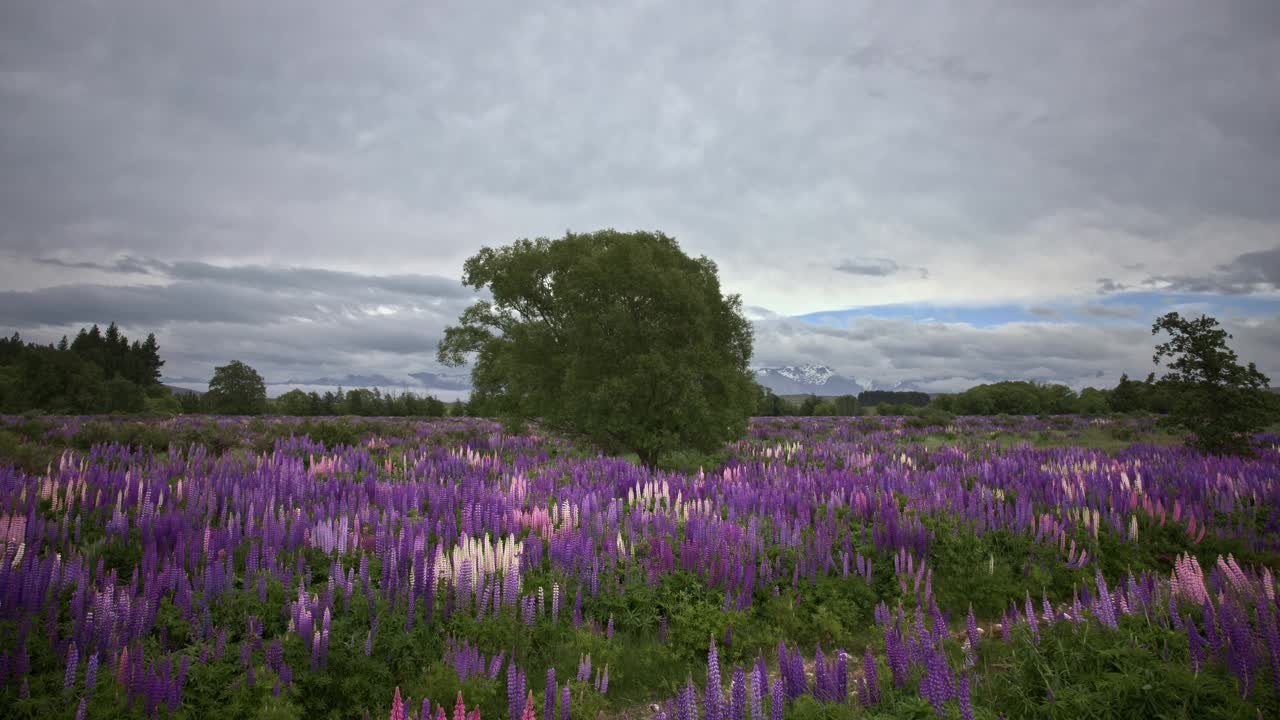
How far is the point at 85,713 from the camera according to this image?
3355mm

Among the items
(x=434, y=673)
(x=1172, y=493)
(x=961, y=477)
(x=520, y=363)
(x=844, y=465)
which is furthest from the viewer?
(x=520, y=363)

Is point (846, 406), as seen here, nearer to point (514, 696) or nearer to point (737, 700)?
point (737, 700)

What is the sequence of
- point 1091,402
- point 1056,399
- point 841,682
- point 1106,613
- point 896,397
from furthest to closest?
point 896,397, point 1056,399, point 1091,402, point 1106,613, point 841,682

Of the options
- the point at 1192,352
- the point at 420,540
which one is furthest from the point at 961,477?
the point at 420,540

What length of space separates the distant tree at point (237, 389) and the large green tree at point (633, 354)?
174ft

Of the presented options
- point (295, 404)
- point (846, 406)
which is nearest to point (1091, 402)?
point (846, 406)

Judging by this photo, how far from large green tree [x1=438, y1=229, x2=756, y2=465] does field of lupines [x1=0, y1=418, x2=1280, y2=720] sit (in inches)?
161

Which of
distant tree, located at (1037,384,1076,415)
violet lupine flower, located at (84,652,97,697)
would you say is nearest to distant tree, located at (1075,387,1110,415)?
distant tree, located at (1037,384,1076,415)

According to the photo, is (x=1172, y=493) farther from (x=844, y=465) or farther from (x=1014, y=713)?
(x=1014, y=713)

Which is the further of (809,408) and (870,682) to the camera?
(809,408)

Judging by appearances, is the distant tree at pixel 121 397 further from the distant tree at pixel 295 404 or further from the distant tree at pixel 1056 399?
the distant tree at pixel 1056 399

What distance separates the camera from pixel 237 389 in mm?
61844

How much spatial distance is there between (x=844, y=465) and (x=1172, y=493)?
235 inches

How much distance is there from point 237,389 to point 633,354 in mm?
63850
